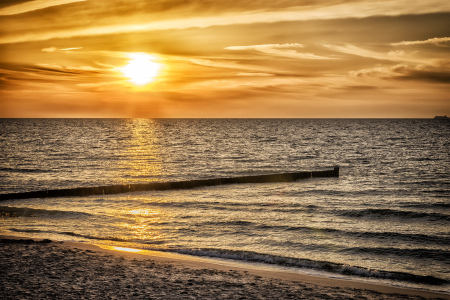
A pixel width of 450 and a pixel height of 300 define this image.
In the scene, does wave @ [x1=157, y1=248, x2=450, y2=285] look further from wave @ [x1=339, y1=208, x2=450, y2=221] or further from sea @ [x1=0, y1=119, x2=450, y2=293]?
wave @ [x1=339, y1=208, x2=450, y2=221]

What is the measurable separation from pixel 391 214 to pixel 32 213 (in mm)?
19285

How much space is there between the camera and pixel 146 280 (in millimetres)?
11758

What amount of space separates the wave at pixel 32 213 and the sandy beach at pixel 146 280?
8.69 meters

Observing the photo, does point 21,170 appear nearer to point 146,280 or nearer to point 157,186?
point 157,186

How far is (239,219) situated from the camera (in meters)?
22.6

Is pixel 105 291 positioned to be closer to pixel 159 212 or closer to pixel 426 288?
pixel 426 288

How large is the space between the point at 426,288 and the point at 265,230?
27.3ft

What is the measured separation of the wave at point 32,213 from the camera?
23234 millimetres

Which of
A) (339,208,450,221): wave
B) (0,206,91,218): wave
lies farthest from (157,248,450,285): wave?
(339,208,450,221): wave

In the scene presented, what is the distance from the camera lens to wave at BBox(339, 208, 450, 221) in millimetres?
24391

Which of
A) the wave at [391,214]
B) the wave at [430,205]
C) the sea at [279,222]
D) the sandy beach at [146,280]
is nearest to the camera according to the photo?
the sandy beach at [146,280]

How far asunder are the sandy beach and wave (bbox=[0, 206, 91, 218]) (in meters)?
8.69

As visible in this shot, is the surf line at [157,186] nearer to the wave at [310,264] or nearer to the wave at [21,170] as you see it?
the wave at [310,264]

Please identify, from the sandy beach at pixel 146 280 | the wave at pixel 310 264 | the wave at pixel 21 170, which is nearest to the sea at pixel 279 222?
the wave at pixel 310 264
